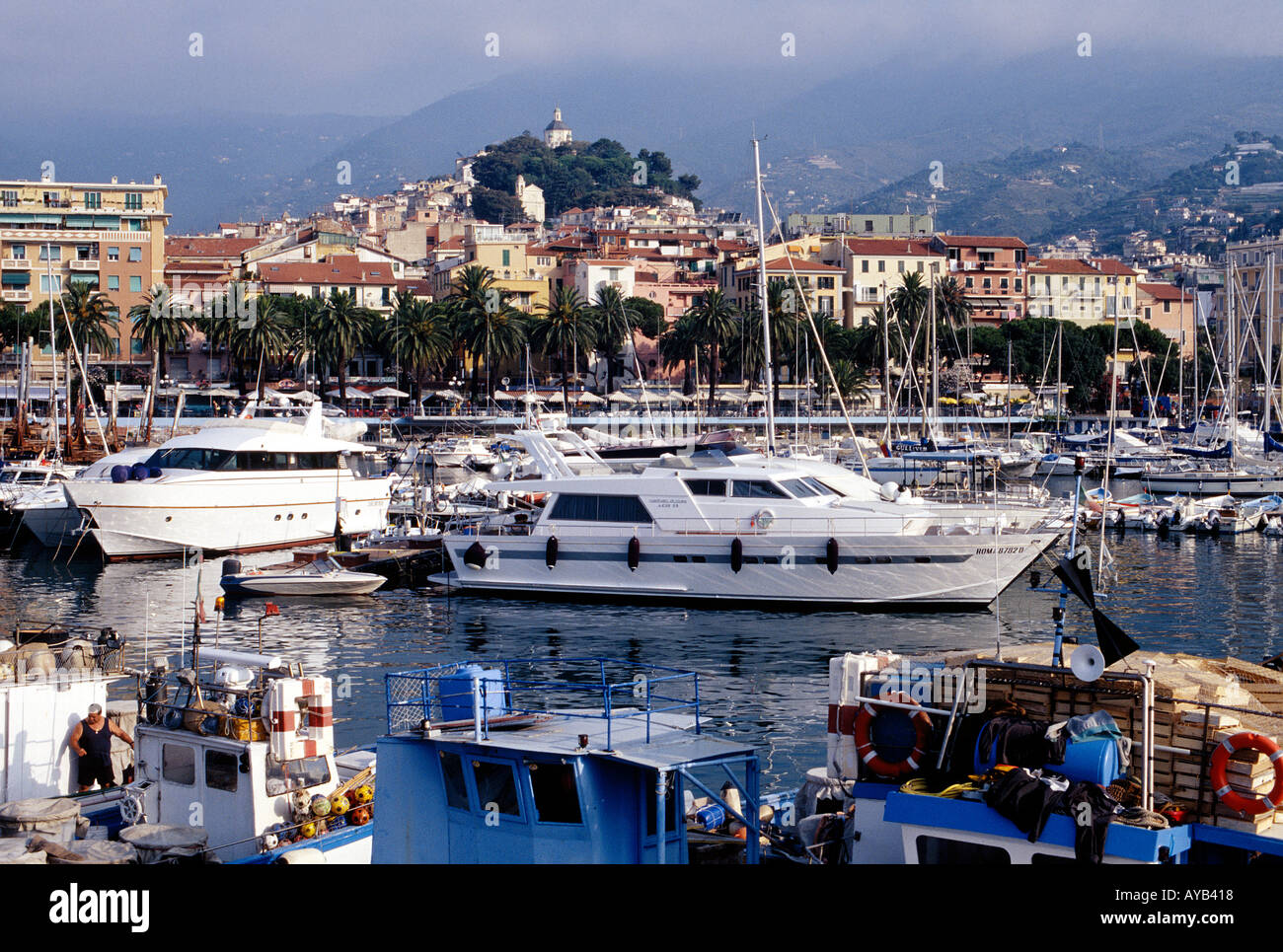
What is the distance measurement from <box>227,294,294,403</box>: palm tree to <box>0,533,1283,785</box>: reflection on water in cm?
4969

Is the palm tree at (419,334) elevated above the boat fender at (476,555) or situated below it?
above

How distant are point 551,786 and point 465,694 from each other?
5.85 feet

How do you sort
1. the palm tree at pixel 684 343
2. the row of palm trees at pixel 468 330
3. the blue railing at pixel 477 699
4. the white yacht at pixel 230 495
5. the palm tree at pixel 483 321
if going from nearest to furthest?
1. the blue railing at pixel 477 699
2. the white yacht at pixel 230 495
3. the row of palm trees at pixel 468 330
4. the palm tree at pixel 483 321
5. the palm tree at pixel 684 343

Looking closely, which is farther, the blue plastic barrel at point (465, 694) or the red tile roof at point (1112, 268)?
the red tile roof at point (1112, 268)

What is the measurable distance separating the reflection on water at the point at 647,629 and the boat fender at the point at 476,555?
102cm

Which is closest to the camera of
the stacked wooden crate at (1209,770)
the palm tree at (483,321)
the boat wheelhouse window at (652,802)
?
the stacked wooden crate at (1209,770)

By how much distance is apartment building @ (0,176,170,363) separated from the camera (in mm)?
107125

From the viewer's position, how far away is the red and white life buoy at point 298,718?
15.2 metres

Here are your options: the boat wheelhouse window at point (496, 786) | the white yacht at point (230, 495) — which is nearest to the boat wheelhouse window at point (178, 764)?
the boat wheelhouse window at point (496, 786)

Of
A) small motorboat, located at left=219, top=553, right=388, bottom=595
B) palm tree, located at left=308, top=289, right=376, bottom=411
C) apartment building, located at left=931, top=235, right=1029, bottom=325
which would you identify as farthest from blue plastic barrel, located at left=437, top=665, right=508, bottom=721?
apartment building, located at left=931, top=235, right=1029, bottom=325

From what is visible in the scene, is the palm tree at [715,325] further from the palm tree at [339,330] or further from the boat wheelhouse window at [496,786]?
the boat wheelhouse window at [496,786]

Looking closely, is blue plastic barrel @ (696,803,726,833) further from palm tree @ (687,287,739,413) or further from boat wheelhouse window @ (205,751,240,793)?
palm tree @ (687,287,739,413)
